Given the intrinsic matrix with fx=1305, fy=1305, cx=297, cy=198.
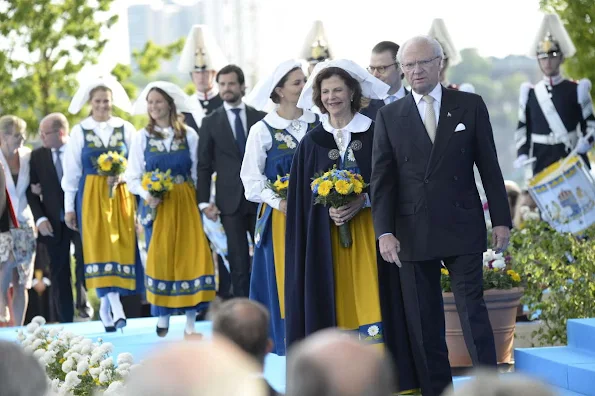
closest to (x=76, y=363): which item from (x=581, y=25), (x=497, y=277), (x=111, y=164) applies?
(x=497, y=277)

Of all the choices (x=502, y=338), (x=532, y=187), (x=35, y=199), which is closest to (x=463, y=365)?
(x=502, y=338)

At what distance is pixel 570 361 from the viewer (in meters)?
6.64

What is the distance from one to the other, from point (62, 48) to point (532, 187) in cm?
940

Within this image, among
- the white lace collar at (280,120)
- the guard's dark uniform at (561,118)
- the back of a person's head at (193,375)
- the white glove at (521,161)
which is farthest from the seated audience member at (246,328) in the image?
the white glove at (521,161)

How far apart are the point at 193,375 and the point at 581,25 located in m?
13.2

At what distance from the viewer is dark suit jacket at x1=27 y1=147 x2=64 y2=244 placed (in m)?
11.1

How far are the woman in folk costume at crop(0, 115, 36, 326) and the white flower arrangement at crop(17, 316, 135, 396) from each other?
3.68 m

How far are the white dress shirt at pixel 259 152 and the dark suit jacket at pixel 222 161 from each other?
1976mm

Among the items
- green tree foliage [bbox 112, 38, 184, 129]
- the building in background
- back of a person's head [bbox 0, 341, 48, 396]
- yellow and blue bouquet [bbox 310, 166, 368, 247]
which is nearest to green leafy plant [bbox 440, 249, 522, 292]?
yellow and blue bouquet [bbox 310, 166, 368, 247]

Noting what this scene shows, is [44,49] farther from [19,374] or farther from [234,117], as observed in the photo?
[19,374]

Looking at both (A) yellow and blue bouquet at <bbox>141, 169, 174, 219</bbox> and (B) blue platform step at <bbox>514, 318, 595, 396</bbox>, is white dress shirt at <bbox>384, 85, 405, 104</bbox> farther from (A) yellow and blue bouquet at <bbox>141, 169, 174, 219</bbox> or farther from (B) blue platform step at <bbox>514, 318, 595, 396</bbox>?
(B) blue platform step at <bbox>514, 318, 595, 396</bbox>

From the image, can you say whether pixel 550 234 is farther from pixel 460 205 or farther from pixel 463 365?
pixel 460 205

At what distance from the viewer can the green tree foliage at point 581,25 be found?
14.6 meters

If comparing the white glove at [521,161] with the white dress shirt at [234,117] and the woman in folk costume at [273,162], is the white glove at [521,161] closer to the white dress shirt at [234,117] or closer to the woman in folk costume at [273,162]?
the white dress shirt at [234,117]
